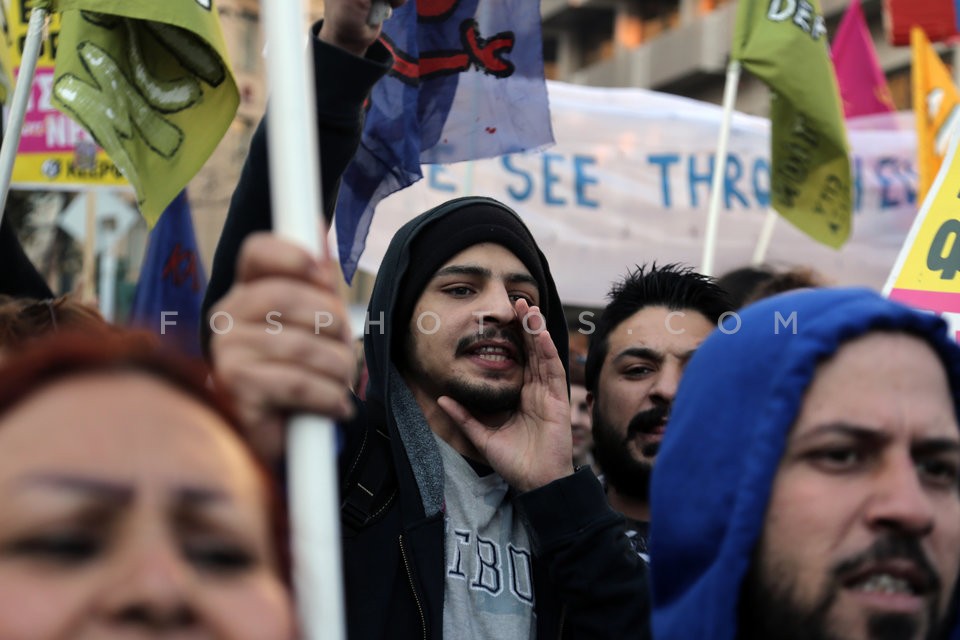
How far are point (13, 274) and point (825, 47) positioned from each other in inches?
130

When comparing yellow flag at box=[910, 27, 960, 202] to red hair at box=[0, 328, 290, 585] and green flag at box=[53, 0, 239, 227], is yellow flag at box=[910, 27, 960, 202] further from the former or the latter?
red hair at box=[0, 328, 290, 585]

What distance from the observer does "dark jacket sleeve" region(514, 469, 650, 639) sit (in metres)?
2.29

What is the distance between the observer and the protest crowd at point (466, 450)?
1.02 m

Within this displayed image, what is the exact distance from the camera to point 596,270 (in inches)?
269

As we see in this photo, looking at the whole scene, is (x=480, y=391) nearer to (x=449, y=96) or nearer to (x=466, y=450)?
(x=466, y=450)

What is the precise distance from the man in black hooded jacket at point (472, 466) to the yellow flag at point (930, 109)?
9.74 ft

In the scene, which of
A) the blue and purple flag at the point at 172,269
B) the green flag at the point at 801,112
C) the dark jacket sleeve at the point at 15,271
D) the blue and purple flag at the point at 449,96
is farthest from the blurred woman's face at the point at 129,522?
the blue and purple flag at the point at 172,269

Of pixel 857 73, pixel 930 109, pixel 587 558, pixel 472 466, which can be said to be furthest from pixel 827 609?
pixel 857 73

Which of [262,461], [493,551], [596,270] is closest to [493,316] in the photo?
[493,551]

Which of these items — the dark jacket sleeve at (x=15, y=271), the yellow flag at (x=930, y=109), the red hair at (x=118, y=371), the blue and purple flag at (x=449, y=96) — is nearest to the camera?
the red hair at (x=118, y=371)

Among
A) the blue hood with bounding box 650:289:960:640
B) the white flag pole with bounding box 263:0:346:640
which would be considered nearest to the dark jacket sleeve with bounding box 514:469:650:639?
the blue hood with bounding box 650:289:960:640

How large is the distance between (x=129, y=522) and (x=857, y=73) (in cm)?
753

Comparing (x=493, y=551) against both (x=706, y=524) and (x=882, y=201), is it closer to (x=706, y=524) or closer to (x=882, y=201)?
(x=706, y=524)

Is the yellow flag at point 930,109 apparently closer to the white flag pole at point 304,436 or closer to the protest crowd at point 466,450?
the protest crowd at point 466,450
